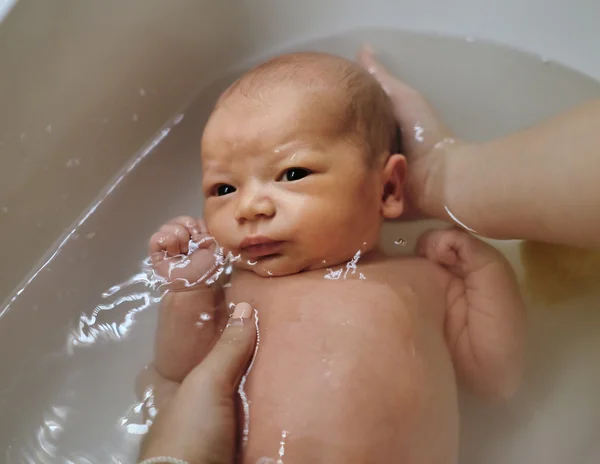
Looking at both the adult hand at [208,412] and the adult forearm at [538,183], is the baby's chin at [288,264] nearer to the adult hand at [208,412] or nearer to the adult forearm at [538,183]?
the adult hand at [208,412]

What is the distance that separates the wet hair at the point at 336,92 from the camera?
0.77 meters

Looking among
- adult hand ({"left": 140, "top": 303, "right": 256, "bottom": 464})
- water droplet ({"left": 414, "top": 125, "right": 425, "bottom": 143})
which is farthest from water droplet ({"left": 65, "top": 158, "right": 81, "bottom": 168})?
water droplet ({"left": 414, "top": 125, "right": 425, "bottom": 143})

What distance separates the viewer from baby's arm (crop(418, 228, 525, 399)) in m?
0.79

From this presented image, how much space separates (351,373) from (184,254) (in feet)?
1.06

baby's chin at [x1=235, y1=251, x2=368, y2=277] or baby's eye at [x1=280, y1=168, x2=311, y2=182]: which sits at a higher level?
baby's eye at [x1=280, y1=168, x2=311, y2=182]

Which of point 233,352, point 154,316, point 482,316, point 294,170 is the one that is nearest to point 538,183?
point 482,316

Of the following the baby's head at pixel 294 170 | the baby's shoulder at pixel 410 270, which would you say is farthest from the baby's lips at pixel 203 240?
the baby's shoulder at pixel 410 270

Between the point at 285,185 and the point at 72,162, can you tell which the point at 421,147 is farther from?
the point at 72,162

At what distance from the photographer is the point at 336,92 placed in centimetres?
78

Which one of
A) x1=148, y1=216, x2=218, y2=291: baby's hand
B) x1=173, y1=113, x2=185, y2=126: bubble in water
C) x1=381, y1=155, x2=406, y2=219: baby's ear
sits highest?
x1=173, y1=113, x2=185, y2=126: bubble in water

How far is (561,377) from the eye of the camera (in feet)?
2.81

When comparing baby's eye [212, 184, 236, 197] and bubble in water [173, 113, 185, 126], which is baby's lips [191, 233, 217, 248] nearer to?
baby's eye [212, 184, 236, 197]

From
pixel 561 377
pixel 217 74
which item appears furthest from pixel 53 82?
pixel 561 377

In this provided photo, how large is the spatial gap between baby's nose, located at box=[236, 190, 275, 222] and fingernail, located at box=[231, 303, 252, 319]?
0.11 meters
